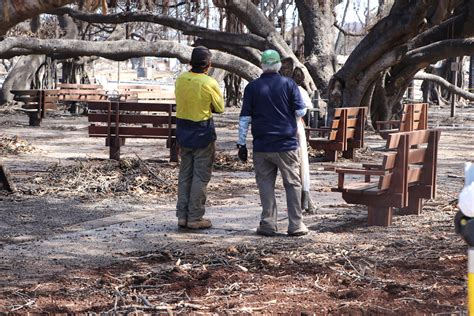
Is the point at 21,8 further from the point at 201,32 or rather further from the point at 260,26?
the point at 201,32

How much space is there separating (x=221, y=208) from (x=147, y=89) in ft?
76.2

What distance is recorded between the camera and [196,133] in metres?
10.5

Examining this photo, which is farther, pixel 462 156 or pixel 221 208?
pixel 462 156

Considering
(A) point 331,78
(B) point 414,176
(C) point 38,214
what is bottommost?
Result: (C) point 38,214

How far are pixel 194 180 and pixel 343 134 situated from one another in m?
8.44

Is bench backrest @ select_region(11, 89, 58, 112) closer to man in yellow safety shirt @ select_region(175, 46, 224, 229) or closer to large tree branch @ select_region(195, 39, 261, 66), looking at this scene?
large tree branch @ select_region(195, 39, 261, 66)

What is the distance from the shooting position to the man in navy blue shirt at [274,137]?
10062mm

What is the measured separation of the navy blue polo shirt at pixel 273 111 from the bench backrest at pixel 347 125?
8431 millimetres

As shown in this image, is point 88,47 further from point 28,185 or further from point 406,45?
point 28,185

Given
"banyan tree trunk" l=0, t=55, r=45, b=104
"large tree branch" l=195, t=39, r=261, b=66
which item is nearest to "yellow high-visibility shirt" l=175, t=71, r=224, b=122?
"large tree branch" l=195, t=39, r=261, b=66

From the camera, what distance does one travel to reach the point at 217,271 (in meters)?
7.88

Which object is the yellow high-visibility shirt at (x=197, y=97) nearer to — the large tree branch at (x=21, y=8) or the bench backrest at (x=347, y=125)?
the large tree branch at (x=21, y=8)

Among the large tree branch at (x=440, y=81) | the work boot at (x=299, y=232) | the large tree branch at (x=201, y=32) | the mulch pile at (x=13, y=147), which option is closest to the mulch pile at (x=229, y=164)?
the mulch pile at (x=13, y=147)

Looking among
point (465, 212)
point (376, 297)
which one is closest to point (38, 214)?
point (376, 297)
